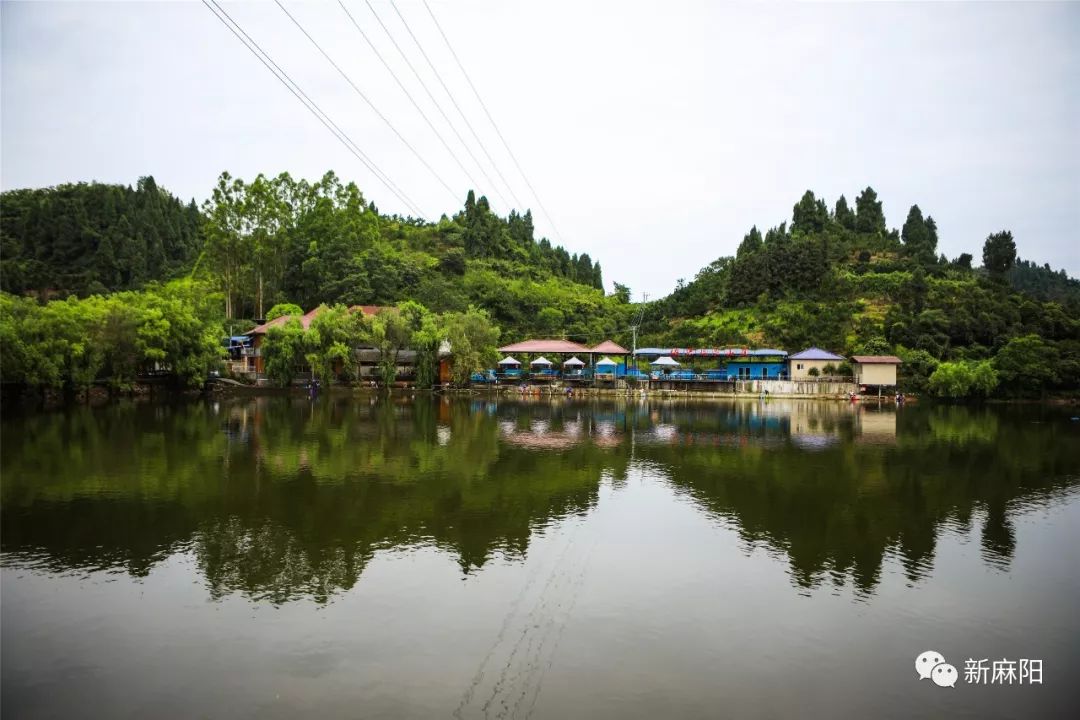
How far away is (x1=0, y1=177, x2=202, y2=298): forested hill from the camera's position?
220 ft

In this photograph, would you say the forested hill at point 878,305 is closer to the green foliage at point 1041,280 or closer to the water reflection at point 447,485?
the water reflection at point 447,485

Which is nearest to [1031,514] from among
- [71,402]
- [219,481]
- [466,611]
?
[466,611]

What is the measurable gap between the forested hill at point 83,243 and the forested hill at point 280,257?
134 millimetres

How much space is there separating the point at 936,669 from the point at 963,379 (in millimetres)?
47068

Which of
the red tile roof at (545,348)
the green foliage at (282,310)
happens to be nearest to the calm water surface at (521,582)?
the red tile roof at (545,348)

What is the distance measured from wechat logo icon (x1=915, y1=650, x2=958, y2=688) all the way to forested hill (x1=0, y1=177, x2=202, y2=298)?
72.5m

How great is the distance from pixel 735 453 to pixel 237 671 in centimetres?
2033

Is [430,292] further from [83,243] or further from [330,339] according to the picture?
[83,243]

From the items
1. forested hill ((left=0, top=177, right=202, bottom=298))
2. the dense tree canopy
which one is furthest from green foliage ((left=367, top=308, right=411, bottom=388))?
forested hill ((left=0, top=177, right=202, bottom=298))

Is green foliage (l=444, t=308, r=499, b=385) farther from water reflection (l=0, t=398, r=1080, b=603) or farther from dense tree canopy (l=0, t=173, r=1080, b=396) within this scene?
water reflection (l=0, t=398, r=1080, b=603)

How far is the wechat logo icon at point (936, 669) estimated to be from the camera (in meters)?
9.38

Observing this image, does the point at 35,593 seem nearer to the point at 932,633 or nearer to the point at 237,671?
the point at 237,671

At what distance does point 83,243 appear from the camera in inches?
2847

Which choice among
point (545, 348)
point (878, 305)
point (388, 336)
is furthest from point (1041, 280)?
point (388, 336)
